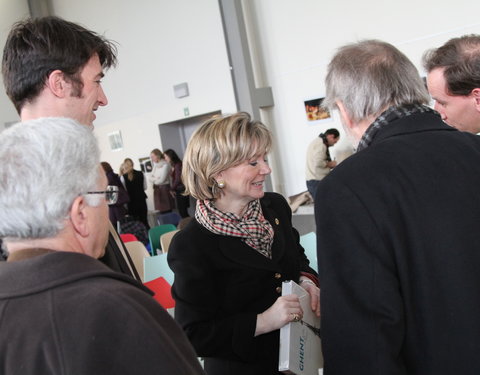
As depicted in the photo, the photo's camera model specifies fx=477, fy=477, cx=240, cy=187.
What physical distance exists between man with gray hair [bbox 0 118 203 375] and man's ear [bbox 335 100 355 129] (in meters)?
0.75

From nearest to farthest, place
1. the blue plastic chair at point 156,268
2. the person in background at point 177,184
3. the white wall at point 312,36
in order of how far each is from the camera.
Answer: the blue plastic chair at point 156,268 → the white wall at point 312,36 → the person in background at point 177,184

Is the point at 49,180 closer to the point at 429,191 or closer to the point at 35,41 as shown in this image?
the point at 35,41

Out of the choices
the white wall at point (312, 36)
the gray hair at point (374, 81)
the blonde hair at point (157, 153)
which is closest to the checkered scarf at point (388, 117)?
the gray hair at point (374, 81)

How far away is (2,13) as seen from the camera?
11.2 metres

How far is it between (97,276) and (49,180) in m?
0.21

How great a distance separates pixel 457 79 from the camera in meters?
1.96

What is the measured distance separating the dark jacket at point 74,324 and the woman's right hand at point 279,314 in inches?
31.0

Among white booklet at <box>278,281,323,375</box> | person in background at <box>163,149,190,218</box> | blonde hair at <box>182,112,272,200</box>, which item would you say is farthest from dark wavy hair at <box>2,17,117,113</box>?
person in background at <box>163,149,190,218</box>

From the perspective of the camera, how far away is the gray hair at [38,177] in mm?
915

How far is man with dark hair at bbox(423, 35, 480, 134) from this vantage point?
6.27 ft

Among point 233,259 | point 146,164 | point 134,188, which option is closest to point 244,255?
point 233,259

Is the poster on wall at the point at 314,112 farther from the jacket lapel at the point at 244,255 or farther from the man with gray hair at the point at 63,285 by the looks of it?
the man with gray hair at the point at 63,285

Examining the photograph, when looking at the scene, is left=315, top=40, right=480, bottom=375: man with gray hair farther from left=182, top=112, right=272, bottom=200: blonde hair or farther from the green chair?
Result: the green chair

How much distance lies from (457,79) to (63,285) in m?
1.75
